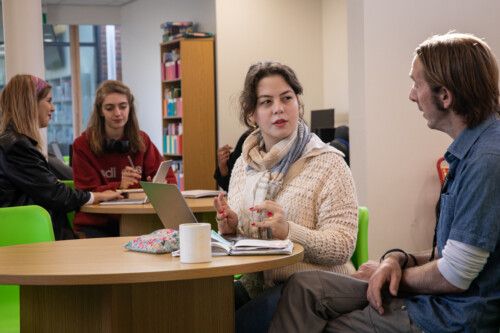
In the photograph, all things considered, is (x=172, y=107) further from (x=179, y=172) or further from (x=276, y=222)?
(x=276, y=222)

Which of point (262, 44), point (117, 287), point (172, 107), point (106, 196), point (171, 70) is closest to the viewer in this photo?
point (117, 287)

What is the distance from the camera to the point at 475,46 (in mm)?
1777

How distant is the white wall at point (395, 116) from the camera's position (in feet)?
14.9

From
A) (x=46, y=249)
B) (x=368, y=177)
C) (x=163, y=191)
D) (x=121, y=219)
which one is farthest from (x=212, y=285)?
(x=368, y=177)

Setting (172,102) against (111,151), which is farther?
(172,102)

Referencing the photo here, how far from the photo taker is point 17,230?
2.65 meters

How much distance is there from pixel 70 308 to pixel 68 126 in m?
11.4

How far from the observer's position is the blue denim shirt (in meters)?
1.62

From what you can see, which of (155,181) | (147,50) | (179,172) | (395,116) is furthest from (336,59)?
(155,181)

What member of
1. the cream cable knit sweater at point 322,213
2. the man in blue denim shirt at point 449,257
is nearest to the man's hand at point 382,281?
the man in blue denim shirt at point 449,257

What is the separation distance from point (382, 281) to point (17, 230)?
61.2 inches

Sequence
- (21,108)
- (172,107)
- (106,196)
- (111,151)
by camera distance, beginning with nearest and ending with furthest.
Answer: (21,108) → (106,196) → (111,151) → (172,107)

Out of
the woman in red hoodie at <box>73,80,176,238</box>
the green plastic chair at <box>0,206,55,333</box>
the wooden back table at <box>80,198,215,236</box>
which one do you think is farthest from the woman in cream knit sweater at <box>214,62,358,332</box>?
the woman in red hoodie at <box>73,80,176,238</box>

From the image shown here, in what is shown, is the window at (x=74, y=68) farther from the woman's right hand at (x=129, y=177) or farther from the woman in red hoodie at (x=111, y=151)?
the woman's right hand at (x=129, y=177)
